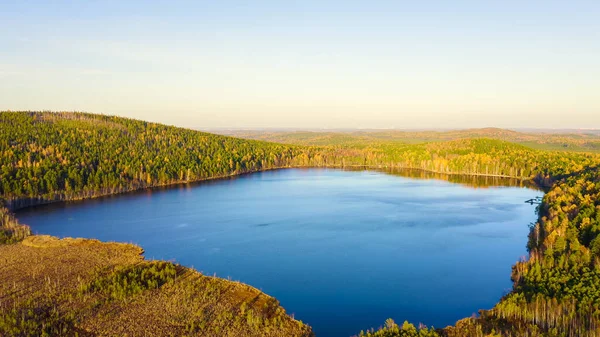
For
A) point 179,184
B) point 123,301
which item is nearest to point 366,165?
point 179,184

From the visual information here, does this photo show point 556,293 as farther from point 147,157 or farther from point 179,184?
point 147,157

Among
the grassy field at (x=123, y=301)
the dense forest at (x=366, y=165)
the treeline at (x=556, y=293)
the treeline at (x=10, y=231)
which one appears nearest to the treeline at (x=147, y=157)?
the dense forest at (x=366, y=165)

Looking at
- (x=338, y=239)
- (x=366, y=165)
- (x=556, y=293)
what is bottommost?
(x=338, y=239)

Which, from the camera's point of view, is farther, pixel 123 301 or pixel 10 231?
pixel 10 231

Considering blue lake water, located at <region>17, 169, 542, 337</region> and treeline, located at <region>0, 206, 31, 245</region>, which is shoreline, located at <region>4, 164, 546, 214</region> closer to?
blue lake water, located at <region>17, 169, 542, 337</region>

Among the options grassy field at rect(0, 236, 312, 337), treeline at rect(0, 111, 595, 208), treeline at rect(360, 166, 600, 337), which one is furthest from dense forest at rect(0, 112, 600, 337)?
grassy field at rect(0, 236, 312, 337)

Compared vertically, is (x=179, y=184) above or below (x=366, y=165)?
below
